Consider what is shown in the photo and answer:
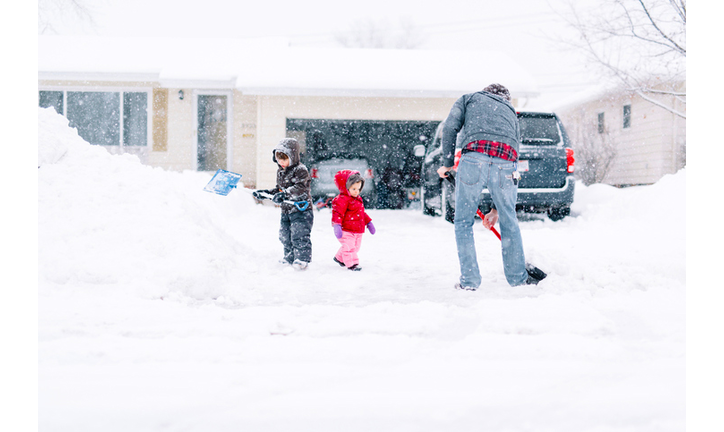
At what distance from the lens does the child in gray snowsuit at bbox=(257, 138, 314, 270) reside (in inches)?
179

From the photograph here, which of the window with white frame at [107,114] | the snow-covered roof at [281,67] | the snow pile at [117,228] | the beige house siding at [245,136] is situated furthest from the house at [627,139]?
the snow pile at [117,228]

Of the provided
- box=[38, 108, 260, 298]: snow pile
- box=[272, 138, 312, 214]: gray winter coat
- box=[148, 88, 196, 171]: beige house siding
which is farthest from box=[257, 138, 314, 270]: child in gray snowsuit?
box=[148, 88, 196, 171]: beige house siding

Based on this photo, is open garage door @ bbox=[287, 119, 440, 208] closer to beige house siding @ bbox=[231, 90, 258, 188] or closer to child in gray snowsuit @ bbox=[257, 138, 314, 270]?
beige house siding @ bbox=[231, 90, 258, 188]

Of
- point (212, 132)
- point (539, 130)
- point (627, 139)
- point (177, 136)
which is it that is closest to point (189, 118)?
point (177, 136)

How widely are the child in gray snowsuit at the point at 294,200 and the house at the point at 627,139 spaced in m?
13.6

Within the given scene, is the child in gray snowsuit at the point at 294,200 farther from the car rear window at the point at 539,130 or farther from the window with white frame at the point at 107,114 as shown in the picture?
the window with white frame at the point at 107,114

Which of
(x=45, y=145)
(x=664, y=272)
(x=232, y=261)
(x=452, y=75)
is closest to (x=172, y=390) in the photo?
(x=232, y=261)

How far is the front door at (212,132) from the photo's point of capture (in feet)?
43.7

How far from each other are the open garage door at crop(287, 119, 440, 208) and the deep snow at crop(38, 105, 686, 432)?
32.8ft

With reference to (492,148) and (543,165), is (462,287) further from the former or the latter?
(543,165)

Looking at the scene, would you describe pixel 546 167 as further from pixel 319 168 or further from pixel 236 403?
pixel 236 403

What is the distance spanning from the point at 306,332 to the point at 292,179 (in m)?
2.36

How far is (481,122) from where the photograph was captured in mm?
3541

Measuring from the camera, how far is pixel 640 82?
952cm
